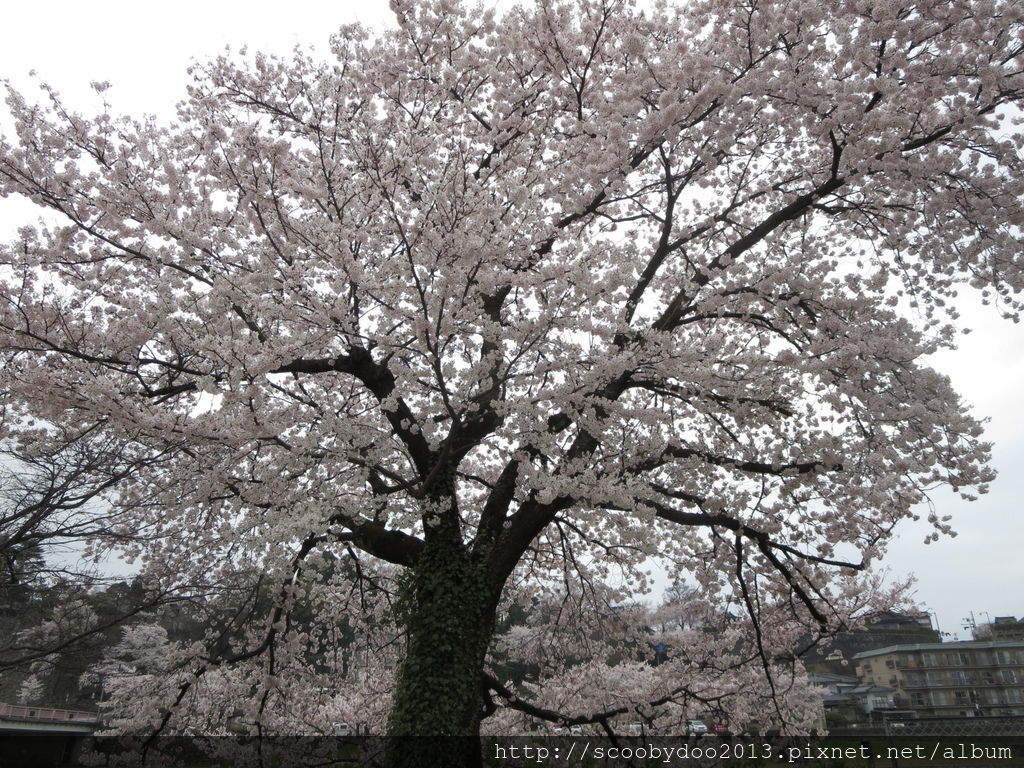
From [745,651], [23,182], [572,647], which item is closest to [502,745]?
[572,647]

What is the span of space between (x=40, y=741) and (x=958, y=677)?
42.9m

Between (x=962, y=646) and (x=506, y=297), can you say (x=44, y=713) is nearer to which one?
(x=506, y=297)

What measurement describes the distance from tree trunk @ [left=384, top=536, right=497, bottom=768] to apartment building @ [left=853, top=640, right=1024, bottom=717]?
36613 millimetres

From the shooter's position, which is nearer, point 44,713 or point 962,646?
point 44,713

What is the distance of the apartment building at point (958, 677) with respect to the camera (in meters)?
33.3

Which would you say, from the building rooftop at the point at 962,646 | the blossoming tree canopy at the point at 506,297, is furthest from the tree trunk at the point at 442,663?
the building rooftop at the point at 962,646

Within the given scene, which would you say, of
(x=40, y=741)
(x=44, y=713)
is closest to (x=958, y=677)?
(x=40, y=741)

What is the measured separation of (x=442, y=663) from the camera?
6.45 metres

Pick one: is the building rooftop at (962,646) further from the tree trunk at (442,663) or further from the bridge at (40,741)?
the bridge at (40,741)

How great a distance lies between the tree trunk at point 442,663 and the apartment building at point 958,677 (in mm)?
36613

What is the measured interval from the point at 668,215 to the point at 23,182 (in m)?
6.65

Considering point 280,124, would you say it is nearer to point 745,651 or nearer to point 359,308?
point 359,308

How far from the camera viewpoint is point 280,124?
822 cm

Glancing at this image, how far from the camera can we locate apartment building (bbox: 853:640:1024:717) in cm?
3328
